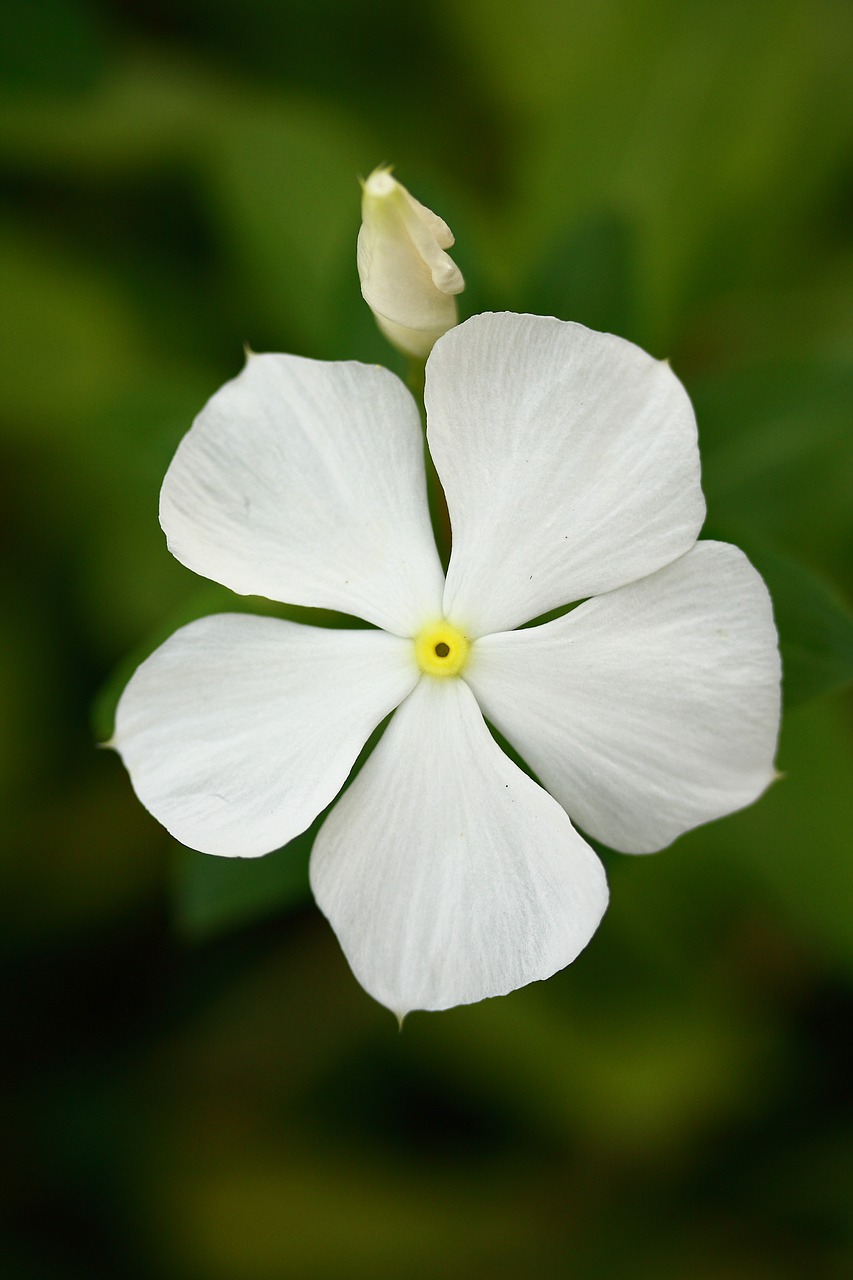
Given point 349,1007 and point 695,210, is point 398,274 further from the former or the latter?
point 349,1007

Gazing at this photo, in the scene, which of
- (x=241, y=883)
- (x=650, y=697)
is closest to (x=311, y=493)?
(x=650, y=697)

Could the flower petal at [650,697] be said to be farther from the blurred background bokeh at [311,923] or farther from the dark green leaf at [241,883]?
the blurred background bokeh at [311,923]

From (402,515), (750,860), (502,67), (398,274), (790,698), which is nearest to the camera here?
(398,274)

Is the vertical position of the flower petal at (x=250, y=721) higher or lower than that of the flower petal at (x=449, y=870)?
higher

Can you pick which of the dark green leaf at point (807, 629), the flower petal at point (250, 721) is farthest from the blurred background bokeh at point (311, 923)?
the flower petal at point (250, 721)

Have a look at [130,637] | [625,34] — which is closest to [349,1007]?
[130,637]
